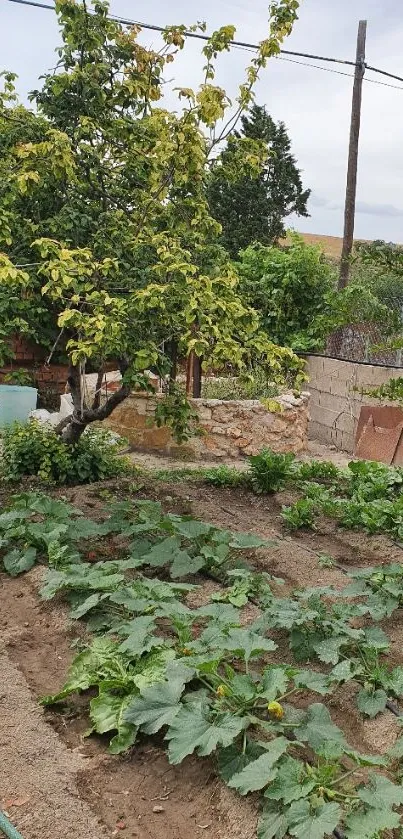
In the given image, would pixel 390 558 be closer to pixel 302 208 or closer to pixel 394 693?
pixel 394 693

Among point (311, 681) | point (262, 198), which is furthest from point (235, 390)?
point (262, 198)

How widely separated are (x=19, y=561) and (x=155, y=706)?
182 centimetres

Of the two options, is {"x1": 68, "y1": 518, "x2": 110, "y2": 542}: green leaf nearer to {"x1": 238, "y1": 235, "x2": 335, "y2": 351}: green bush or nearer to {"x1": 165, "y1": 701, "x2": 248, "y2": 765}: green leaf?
{"x1": 165, "y1": 701, "x2": 248, "y2": 765}: green leaf

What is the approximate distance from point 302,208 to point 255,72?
1400cm

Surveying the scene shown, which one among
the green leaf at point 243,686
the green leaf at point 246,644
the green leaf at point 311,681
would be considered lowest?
the green leaf at point 243,686

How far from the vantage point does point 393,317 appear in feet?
13.8

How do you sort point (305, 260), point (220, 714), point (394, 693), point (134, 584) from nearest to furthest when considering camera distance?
point (220, 714)
point (394, 693)
point (134, 584)
point (305, 260)

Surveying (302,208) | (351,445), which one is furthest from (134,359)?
(302,208)

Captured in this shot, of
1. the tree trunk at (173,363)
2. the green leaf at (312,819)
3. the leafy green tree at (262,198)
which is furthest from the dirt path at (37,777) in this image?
the leafy green tree at (262,198)

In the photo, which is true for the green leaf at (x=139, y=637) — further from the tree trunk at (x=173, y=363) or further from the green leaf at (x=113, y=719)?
the tree trunk at (x=173, y=363)

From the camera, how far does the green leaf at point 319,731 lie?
8.33ft

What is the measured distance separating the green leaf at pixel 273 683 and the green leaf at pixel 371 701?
1.18 ft

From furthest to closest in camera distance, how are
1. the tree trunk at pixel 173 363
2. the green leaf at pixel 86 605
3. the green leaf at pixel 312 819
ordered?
1. the tree trunk at pixel 173 363
2. the green leaf at pixel 86 605
3. the green leaf at pixel 312 819

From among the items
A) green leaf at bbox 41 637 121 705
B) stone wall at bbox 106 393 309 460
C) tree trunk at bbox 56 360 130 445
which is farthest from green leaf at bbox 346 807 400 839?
stone wall at bbox 106 393 309 460
